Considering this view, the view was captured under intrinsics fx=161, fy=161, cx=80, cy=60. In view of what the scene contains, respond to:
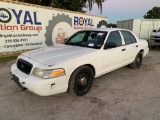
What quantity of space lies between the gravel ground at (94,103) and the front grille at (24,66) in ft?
2.26

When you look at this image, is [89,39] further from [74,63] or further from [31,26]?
[31,26]

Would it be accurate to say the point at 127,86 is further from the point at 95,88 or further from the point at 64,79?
the point at 64,79

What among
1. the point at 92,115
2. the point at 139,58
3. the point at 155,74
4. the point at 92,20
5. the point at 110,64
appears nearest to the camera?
the point at 92,115

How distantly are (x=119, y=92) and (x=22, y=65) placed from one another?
2489mm

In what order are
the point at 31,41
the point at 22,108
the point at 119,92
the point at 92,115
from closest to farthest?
1. the point at 92,115
2. the point at 22,108
3. the point at 119,92
4. the point at 31,41

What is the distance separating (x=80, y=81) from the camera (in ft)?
12.4

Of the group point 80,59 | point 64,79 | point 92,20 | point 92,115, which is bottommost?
point 92,115

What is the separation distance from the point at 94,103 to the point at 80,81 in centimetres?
59

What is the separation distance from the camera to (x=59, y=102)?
3633 millimetres

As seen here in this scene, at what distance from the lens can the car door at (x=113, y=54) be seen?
4.32m

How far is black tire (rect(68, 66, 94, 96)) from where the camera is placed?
3566mm

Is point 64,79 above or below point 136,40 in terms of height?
below

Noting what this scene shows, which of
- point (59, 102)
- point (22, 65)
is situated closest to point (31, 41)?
point (22, 65)

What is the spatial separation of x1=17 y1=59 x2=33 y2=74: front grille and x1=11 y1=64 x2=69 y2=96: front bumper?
114 mm
